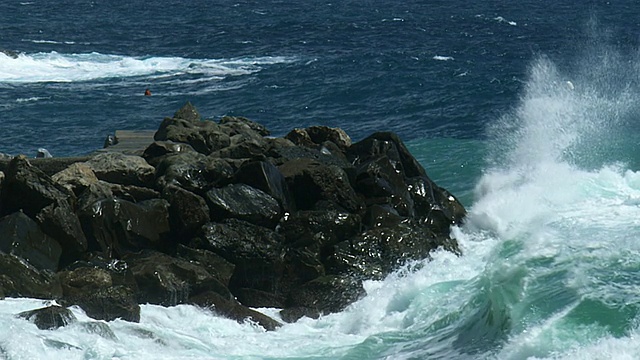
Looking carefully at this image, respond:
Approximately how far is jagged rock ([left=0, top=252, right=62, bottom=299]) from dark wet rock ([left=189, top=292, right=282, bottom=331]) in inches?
80.5

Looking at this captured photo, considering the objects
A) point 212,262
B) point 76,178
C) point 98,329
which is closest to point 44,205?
point 76,178

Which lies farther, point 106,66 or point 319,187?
point 106,66

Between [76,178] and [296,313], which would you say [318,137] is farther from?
[296,313]

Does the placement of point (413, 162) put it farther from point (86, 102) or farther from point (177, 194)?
point (86, 102)

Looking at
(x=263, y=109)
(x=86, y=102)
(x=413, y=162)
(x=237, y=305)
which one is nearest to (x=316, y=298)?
(x=237, y=305)

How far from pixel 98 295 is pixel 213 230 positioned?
2.84 meters

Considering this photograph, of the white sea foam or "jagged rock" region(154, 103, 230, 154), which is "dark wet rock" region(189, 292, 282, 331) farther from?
the white sea foam

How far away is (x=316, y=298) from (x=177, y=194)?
2.86 metres

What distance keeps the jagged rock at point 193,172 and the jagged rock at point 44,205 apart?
81.4 inches

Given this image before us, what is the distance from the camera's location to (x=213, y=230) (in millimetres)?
18703

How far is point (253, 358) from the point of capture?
53.3 feet

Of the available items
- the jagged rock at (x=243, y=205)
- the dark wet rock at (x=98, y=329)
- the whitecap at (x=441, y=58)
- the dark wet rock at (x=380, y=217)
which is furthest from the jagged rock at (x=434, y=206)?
the whitecap at (x=441, y=58)

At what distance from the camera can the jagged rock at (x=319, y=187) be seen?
2055 centimetres

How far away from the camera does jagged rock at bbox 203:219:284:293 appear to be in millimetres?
18422
